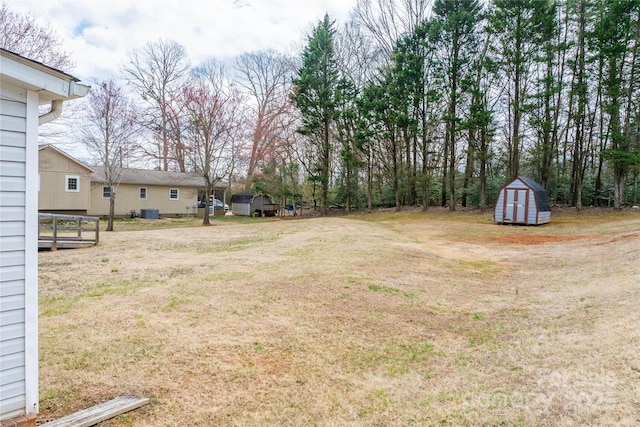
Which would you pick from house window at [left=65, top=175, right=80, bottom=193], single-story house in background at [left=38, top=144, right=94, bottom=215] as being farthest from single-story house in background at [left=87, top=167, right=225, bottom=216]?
house window at [left=65, top=175, right=80, bottom=193]

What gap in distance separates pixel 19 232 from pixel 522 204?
67.2ft

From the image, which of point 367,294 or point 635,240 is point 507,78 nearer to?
point 635,240

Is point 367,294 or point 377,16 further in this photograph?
point 377,16

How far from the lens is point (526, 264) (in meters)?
9.58

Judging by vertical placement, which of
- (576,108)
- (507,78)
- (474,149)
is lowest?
(474,149)

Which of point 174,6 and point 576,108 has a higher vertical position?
point 174,6

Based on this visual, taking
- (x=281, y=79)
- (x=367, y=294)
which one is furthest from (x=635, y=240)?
(x=281, y=79)

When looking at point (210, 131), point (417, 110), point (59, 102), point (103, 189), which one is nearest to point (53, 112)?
point (59, 102)

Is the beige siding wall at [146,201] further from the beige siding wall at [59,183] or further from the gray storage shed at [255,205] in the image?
the gray storage shed at [255,205]

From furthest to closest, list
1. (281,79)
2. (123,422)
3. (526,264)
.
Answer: (281,79)
(526,264)
(123,422)

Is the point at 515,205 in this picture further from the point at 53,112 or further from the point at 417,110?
the point at 53,112

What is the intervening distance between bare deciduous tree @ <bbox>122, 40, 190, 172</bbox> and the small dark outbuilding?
65.2 feet

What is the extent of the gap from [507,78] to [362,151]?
10.5 meters

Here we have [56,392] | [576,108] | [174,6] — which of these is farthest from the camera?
[576,108]
